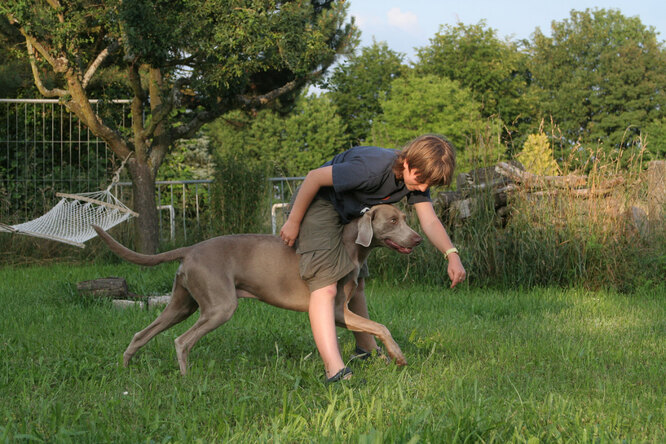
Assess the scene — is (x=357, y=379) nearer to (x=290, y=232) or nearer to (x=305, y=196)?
(x=290, y=232)

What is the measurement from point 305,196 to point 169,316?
1.07 meters

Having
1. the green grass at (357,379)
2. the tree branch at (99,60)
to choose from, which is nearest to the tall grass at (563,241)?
the green grass at (357,379)

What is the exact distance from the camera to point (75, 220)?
847 centimetres

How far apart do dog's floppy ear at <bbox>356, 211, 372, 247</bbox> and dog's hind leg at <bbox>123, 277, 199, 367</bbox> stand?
1058 mm

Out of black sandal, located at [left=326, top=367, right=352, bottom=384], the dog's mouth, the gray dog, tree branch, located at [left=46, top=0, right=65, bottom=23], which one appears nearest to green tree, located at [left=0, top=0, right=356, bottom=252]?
tree branch, located at [left=46, top=0, right=65, bottom=23]

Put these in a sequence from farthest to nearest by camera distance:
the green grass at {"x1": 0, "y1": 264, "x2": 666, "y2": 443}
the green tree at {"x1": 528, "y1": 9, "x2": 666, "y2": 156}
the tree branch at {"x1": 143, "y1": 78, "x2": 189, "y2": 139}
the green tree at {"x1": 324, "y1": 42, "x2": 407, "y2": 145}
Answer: the green tree at {"x1": 324, "y1": 42, "x2": 407, "y2": 145} < the green tree at {"x1": 528, "y1": 9, "x2": 666, "y2": 156} < the tree branch at {"x1": 143, "y1": 78, "x2": 189, "y2": 139} < the green grass at {"x1": 0, "y1": 264, "x2": 666, "y2": 443}

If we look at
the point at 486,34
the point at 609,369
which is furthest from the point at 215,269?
the point at 486,34

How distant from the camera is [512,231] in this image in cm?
694

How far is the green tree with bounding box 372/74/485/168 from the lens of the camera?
32625 millimetres

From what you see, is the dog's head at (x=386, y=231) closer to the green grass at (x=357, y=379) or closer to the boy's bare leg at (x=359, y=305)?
the boy's bare leg at (x=359, y=305)

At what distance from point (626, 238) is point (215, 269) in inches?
202

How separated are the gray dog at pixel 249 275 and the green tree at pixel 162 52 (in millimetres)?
6220

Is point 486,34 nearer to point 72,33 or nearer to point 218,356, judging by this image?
point 72,33

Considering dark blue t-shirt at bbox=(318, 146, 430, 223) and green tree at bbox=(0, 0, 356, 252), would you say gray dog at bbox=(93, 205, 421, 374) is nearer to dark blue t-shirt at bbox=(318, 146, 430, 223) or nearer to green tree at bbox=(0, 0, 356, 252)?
dark blue t-shirt at bbox=(318, 146, 430, 223)
